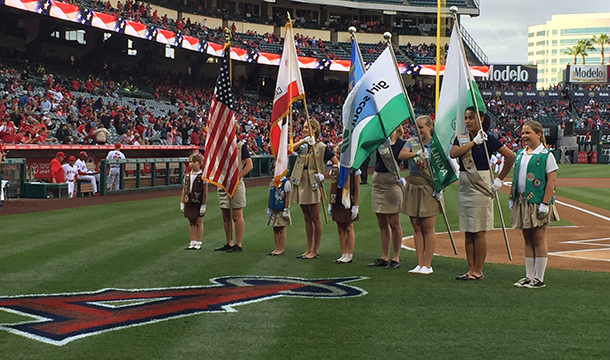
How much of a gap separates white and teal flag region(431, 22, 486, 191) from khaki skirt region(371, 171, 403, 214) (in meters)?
0.64

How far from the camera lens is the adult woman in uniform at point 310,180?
9945mm

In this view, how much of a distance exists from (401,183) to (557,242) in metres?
4.90

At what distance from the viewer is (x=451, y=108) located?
356 inches

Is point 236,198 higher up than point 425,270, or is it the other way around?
point 236,198

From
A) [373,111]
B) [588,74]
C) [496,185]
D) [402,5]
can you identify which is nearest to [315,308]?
[496,185]

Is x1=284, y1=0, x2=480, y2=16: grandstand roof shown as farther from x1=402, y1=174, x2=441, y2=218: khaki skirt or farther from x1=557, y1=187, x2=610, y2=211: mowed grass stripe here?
x1=402, y1=174, x2=441, y2=218: khaki skirt

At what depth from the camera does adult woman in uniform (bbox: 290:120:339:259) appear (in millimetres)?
9945

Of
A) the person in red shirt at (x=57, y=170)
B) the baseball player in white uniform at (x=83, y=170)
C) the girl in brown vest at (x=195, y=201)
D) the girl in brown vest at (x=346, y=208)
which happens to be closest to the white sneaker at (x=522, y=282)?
the girl in brown vest at (x=346, y=208)

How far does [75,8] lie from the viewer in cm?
3422

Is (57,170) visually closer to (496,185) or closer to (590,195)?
(496,185)

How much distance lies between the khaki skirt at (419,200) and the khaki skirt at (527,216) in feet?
3.67

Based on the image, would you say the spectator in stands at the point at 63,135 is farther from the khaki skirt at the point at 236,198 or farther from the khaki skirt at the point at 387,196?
the khaki skirt at the point at 387,196

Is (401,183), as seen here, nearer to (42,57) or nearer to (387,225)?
(387,225)

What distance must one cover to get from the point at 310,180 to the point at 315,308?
3474 mm
